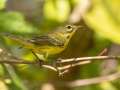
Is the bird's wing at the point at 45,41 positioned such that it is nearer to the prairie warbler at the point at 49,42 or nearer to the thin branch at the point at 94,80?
the prairie warbler at the point at 49,42

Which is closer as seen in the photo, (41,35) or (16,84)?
(16,84)

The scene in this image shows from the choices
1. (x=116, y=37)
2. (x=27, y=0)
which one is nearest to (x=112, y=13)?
(x=116, y=37)

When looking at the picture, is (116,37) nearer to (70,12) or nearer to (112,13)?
(112,13)

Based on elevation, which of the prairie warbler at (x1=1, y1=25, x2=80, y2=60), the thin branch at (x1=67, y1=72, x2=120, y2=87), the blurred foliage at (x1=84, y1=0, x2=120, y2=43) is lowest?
the thin branch at (x1=67, y1=72, x2=120, y2=87)

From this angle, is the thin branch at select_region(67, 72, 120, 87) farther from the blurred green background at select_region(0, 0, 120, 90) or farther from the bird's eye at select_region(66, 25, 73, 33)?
the bird's eye at select_region(66, 25, 73, 33)

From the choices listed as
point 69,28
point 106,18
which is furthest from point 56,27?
point 106,18

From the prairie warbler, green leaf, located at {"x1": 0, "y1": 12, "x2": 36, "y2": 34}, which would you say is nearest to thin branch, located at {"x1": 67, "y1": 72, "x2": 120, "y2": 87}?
the prairie warbler
